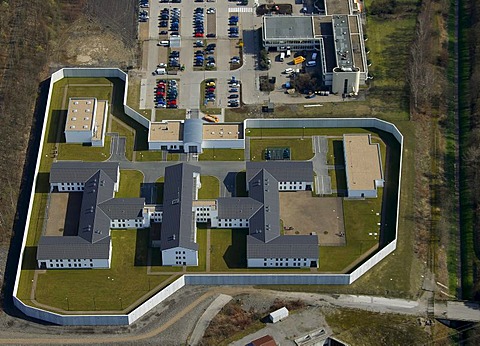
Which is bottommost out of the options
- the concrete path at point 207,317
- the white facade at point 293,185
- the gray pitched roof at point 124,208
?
the concrete path at point 207,317

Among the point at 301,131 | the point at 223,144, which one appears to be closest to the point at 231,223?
the point at 223,144

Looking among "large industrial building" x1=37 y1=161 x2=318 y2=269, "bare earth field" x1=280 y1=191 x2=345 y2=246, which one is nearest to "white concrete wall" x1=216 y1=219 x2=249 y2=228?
"large industrial building" x1=37 y1=161 x2=318 y2=269

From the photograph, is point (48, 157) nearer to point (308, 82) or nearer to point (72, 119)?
point (72, 119)

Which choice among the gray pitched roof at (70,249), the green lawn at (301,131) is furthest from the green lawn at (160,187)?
the green lawn at (301,131)

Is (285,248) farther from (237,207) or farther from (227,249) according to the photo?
(237,207)

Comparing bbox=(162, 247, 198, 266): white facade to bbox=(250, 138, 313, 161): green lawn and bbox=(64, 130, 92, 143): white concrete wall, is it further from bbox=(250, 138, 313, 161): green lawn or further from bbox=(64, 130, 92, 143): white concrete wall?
bbox=(64, 130, 92, 143): white concrete wall

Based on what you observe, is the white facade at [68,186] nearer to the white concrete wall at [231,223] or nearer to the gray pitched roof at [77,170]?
the gray pitched roof at [77,170]
